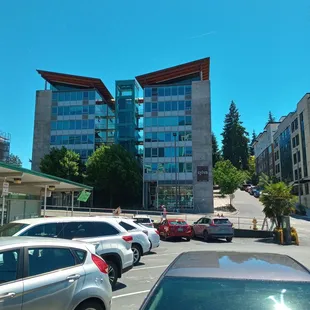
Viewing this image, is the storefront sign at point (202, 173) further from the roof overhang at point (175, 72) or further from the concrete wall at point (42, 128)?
the concrete wall at point (42, 128)

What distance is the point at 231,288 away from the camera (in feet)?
9.07

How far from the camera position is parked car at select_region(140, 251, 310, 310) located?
2.62 metres

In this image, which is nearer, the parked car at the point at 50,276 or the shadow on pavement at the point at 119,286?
the parked car at the point at 50,276

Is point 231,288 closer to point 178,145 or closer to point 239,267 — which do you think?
point 239,267

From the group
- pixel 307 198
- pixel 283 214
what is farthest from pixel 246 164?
pixel 283 214

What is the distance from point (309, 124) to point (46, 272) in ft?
204

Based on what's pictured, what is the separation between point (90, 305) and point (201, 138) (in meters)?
55.0

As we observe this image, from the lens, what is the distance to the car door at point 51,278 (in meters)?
4.52

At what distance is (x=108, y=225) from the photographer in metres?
9.45

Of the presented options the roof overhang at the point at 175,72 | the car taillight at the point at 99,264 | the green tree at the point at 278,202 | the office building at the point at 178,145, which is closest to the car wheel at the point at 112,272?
the car taillight at the point at 99,264

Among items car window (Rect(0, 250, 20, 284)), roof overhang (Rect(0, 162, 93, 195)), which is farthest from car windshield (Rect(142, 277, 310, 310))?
roof overhang (Rect(0, 162, 93, 195))

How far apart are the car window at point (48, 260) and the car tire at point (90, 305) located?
23.0 inches

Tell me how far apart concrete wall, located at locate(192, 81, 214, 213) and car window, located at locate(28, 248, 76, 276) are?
173 feet

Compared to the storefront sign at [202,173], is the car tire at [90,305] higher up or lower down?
lower down
